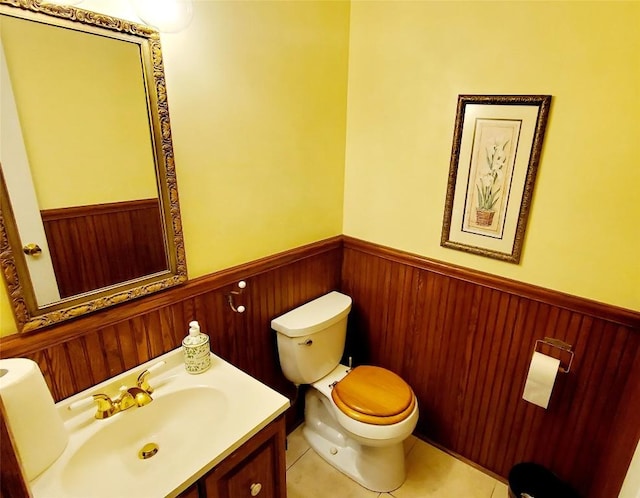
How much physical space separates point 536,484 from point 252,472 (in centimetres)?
126

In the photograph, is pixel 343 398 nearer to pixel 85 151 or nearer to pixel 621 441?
pixel 621 441

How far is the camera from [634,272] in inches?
50.4

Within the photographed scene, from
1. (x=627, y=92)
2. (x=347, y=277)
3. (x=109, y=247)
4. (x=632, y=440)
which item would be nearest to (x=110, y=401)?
(x=109, y=247)

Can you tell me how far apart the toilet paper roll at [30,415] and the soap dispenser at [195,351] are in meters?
0.40

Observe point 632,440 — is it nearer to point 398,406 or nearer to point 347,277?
point 398,406

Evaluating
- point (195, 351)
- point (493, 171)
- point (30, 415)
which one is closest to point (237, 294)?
point (195, 351)

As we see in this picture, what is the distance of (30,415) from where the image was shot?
35.4 inches

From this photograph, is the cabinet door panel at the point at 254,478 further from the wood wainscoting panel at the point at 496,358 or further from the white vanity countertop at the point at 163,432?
the wood wainscoting panel at the point at 496,358

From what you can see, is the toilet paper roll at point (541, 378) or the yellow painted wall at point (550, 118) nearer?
the yellow painted wall at point (550, 118)

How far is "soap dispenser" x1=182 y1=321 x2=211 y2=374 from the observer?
1.28 metres

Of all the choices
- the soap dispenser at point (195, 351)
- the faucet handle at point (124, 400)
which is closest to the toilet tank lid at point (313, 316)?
the soap dispenser at point (195, 351)

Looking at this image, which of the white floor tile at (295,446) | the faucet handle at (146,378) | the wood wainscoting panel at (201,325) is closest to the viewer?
the wood wainscoting panel at (201,325)

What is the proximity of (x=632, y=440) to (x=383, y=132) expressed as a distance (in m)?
1.49

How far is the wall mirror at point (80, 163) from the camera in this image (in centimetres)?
92
